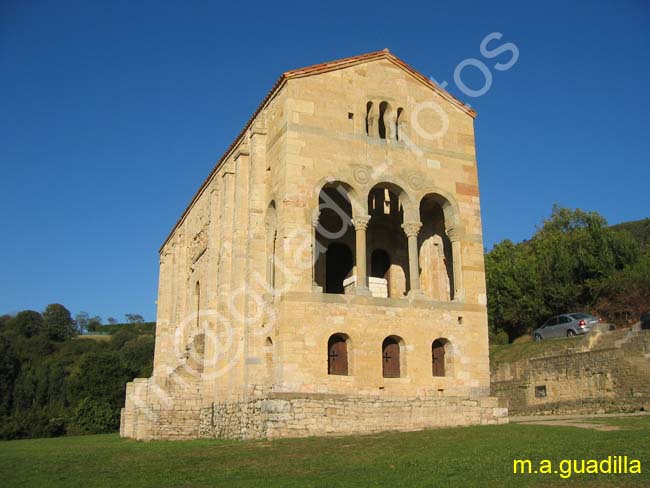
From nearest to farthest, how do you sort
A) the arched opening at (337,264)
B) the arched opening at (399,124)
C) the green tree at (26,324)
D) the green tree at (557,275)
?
the arched opening at (399,124), the arched opening at (337,264), the green tree at (557,275), the green tree at (26,324)

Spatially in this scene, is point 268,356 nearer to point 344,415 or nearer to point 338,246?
point 344,415

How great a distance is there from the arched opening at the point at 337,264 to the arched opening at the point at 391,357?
5.11 meters

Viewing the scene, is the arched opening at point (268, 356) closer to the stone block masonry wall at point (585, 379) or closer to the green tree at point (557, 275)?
the stone block masonry wall at point (585, 379)

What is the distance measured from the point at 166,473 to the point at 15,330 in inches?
4131

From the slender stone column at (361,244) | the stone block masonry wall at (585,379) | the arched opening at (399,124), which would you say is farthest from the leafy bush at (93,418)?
the arched opening at (399,124)

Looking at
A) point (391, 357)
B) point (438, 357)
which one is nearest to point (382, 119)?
point (391, 357)

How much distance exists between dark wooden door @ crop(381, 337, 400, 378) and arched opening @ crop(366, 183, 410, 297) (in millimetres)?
4860

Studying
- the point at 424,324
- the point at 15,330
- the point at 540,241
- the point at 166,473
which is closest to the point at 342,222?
the point at 424,324

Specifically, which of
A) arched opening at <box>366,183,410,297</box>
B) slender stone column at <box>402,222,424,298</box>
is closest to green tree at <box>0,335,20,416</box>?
arched opening at <box>366,183,410,297</box>

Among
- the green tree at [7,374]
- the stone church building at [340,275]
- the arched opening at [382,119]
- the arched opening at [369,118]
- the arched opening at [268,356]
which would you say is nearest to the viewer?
the stone church building at [340,275]

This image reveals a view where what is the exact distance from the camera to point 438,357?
2139 centimetres

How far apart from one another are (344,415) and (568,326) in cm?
1797

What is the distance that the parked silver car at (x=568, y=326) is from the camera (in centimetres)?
3164

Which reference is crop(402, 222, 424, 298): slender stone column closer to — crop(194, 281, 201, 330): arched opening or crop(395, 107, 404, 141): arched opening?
crop(395, 107, 404, 141): arched opening
